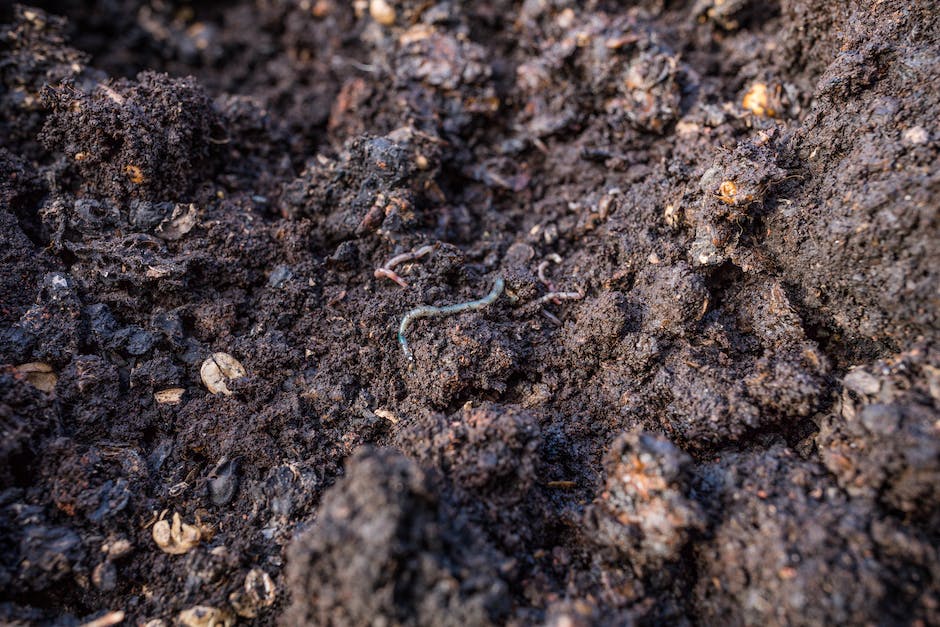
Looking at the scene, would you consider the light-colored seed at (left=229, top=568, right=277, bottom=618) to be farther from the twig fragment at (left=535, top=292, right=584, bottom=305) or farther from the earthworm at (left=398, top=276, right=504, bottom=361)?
the twig fragment at (left=535, top=292, right=584, bottom=305)

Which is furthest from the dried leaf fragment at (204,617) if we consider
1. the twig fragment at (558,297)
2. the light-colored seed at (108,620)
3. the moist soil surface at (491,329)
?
the twig fragment at (558,297)

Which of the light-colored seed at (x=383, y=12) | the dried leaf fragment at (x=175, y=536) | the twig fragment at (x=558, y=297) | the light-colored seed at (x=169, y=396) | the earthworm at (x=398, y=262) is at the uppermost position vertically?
the light-colored seed at (x=383, y=12)

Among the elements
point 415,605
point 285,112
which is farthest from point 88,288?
point 415,605

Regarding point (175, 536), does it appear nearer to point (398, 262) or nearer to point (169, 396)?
point (169, 396)

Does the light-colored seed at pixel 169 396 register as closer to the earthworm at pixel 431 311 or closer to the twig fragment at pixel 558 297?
the earthworm at pixel 431 311

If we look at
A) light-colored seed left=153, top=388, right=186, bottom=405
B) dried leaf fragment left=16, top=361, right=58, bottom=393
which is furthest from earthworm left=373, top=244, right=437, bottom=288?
dried leaf fragment left=16, top=361, right=58, bottom=393

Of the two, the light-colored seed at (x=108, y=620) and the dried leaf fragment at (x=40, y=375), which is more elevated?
the dried leaf fragment at (x=40, y=375)
